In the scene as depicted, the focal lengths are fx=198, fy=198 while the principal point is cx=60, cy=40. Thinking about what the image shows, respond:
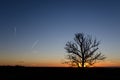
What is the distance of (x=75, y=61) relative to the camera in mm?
34438
